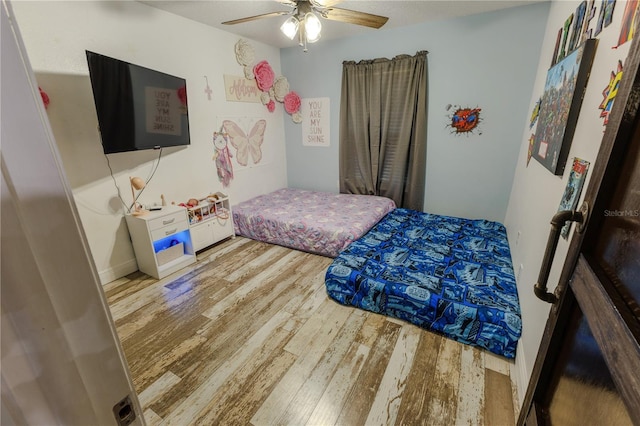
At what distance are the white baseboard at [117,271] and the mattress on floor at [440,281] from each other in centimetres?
196

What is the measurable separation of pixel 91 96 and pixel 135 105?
1.13ft

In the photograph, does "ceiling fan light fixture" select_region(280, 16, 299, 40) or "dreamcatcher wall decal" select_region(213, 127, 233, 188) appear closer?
"ceiling fan light fixture" select_region(280, 16, 299, 40)

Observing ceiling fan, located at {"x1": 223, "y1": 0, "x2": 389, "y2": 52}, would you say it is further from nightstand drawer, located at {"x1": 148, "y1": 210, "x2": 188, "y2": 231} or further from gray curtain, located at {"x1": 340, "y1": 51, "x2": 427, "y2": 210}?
nightstand drawer, located at {"x1": 148, "y1": 210, "x2": 188, "y2": 231}

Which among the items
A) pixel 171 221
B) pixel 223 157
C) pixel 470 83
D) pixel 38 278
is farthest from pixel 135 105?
pixel 470 83

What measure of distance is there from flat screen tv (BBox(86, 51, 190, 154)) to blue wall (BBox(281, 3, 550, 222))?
2.05 m

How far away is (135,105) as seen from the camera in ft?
7.27

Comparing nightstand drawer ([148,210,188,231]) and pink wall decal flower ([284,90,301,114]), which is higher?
pink wall decal flower ([284,90,301,114])

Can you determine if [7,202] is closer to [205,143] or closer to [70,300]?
[70,300]

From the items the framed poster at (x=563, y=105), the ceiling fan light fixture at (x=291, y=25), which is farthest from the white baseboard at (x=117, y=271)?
the framed poster at (x=563, y=105)

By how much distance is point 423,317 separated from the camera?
1864 mm

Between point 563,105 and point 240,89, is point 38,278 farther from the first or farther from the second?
point 240,89

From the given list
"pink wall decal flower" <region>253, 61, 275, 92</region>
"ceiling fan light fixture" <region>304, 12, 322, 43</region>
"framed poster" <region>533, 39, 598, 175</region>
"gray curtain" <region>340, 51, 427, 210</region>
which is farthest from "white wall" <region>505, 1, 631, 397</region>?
"pink wall decal flower" <region>253, 61, 275, 92</region>

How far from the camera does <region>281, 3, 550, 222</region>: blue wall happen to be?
9.01 feet

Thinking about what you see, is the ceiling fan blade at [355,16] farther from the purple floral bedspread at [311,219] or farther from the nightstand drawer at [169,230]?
the nightstand drawer at [169,230]
